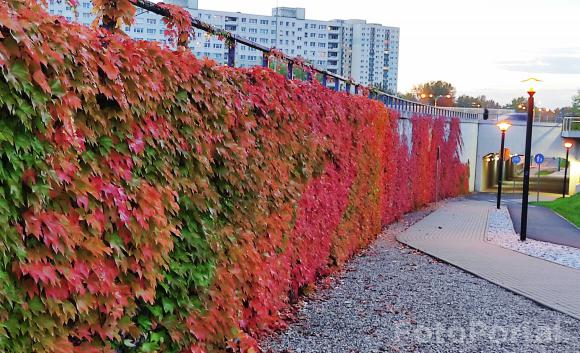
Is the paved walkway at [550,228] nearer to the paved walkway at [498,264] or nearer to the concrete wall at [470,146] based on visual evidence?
the paved walkway at [498,264]

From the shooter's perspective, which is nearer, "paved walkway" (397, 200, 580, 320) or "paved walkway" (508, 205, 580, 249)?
"paved walkway" (397, 200, 580, 320)

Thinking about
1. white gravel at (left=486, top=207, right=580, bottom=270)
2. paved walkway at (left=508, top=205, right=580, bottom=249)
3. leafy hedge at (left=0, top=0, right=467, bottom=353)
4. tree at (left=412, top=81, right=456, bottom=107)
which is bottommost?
A: paved walkway at (left=508, top=205, right=580, bottom=249)

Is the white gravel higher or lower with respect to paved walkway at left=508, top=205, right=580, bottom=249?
higher

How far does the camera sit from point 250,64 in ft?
24.4

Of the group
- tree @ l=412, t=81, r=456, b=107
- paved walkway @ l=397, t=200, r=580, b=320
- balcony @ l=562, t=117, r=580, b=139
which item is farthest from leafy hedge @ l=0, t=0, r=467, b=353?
tree @ l=412, t=81, r=456, b=107

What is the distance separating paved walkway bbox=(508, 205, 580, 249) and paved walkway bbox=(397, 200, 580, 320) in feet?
5.42

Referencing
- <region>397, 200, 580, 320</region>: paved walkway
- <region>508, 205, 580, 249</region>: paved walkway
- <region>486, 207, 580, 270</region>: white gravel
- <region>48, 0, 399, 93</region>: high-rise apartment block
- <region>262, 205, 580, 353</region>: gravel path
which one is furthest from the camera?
<region>508, 205, 580, 249</region>: paved walkway

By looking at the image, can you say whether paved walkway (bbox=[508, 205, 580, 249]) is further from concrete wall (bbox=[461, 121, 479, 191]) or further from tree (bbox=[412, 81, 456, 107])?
tree (bbox=[412, 81, 456, 107])

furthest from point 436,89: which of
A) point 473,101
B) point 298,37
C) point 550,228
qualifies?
point 550,228

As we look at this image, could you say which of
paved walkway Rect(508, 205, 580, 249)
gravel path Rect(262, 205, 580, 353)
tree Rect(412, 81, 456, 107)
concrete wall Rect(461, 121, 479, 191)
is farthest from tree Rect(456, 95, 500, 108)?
gravel path Rect(262, 205, 580, 353)

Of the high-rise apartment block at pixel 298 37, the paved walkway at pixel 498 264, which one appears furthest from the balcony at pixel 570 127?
the paved walkway at pixel 498 264

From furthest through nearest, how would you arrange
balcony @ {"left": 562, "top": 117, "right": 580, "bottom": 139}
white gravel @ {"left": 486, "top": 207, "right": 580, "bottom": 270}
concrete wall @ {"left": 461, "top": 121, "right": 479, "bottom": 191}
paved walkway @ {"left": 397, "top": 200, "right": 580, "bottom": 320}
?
balcony @ {"left": 562, "top": 117, "right": 580, "bottom": 139}
concrete wall @ {"left": 461, "top": 121, "right": 479, "bottom": 191}
white gravel @ {"left": 486, "top": 207, "right": 580, "bottom": 270}
paved walkway @ {"left": 397, "top": 200, "right": 580, "bottom": 320}

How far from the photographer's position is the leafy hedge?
118 inches

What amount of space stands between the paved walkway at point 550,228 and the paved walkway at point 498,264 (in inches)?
65.0
